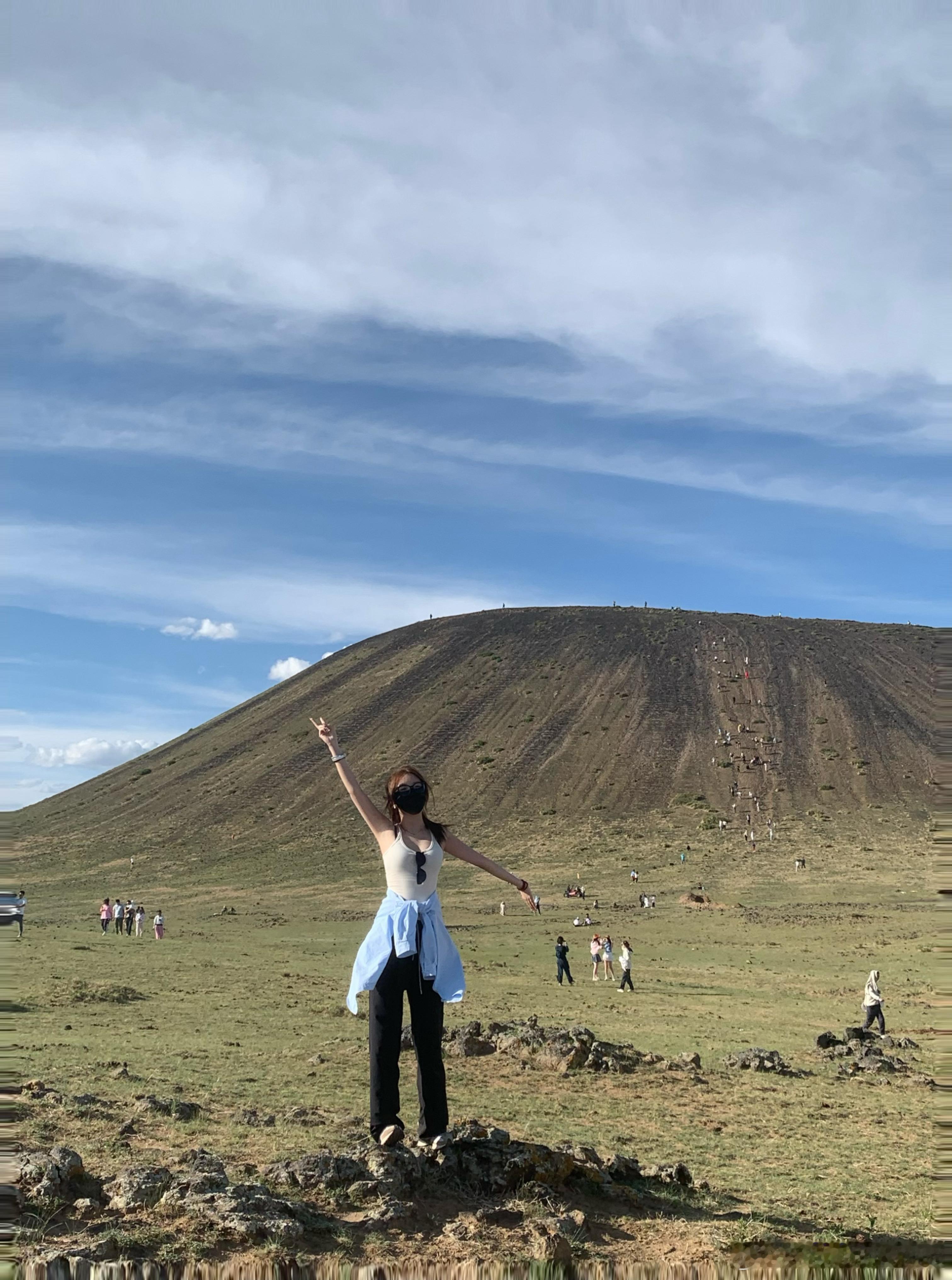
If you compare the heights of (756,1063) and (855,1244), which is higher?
(855,1244)

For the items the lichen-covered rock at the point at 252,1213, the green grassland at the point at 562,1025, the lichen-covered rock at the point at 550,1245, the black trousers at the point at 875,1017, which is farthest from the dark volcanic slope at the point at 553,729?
the lichen-covered rock at the point at 550,1245

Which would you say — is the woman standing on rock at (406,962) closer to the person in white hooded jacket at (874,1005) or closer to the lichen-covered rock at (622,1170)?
the lichen-covered rock at (622,1170)

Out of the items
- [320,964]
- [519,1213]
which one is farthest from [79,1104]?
[320,964]

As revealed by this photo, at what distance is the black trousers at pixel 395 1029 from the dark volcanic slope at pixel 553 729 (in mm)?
81787

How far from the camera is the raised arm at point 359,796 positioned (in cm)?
662

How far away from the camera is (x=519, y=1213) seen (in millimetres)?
6199

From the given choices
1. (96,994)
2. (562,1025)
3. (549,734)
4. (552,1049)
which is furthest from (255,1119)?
(549,734)

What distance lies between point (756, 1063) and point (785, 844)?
63983mm

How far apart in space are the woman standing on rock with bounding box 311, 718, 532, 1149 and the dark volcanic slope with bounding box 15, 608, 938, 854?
8178 cm

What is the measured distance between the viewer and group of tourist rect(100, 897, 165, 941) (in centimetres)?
3866

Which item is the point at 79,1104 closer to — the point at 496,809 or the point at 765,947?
the point at 765,947

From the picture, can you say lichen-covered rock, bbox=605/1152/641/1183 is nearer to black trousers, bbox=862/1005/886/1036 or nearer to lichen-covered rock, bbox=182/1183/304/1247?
lichen-covered rock, bbox=182/1183/304/1247

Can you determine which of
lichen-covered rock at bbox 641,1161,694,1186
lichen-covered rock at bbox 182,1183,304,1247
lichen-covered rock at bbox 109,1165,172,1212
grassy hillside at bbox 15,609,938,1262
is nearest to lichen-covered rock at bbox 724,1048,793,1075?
grassy hillside at bbox 15,609,938,1262

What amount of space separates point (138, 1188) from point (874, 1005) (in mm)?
17003
